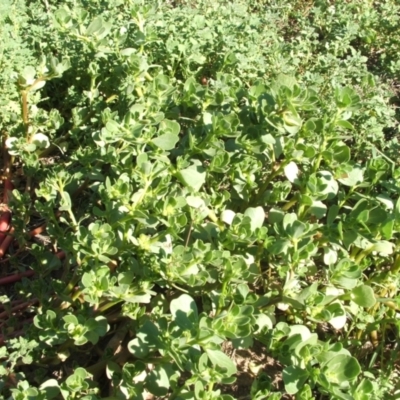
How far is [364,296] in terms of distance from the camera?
2127mm

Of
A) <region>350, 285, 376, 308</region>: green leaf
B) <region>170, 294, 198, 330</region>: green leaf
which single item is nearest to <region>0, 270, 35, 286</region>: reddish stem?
<region>170, 294, 198, 330</region>: green leaf

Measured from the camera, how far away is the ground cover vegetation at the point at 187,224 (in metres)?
2.02

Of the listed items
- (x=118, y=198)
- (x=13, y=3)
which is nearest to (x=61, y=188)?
(x=118, y=198)

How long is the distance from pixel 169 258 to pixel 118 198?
30 centimetres

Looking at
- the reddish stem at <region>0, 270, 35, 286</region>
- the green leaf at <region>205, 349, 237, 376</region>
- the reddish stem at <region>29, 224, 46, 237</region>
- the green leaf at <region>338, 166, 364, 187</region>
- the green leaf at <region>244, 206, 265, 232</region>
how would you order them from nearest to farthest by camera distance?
the green leaf at <region>205, 349, 237, 376</region>, the green leaf at <region>244, 206, 265, 232</region>, the green leaf at <region>338, 166, 364, 187</region>, the reddish stem at <region>0, 270, 35, 286</region>, the reddish stem at <region>29, 224, 46, 237</region>

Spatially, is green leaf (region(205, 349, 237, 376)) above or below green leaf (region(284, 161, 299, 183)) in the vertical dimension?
below

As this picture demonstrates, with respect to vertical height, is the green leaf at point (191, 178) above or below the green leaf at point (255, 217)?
above

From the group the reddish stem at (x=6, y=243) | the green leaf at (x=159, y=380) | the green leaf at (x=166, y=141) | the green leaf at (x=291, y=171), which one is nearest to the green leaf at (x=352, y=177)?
the green leaf at (x=291, y=171)

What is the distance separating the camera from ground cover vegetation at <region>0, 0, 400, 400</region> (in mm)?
2020

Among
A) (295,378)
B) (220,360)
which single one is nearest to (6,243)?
(220,360)

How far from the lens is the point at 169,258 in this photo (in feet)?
6.68

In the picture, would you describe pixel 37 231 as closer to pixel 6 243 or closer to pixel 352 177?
pixel 6 243

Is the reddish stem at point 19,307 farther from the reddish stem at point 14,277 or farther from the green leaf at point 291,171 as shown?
the green leaf at point 291,171

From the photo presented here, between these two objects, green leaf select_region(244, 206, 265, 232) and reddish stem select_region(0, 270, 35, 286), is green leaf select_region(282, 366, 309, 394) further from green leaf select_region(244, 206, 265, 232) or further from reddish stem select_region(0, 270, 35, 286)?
reddish stem select_region(0, 270, 35, 286)
